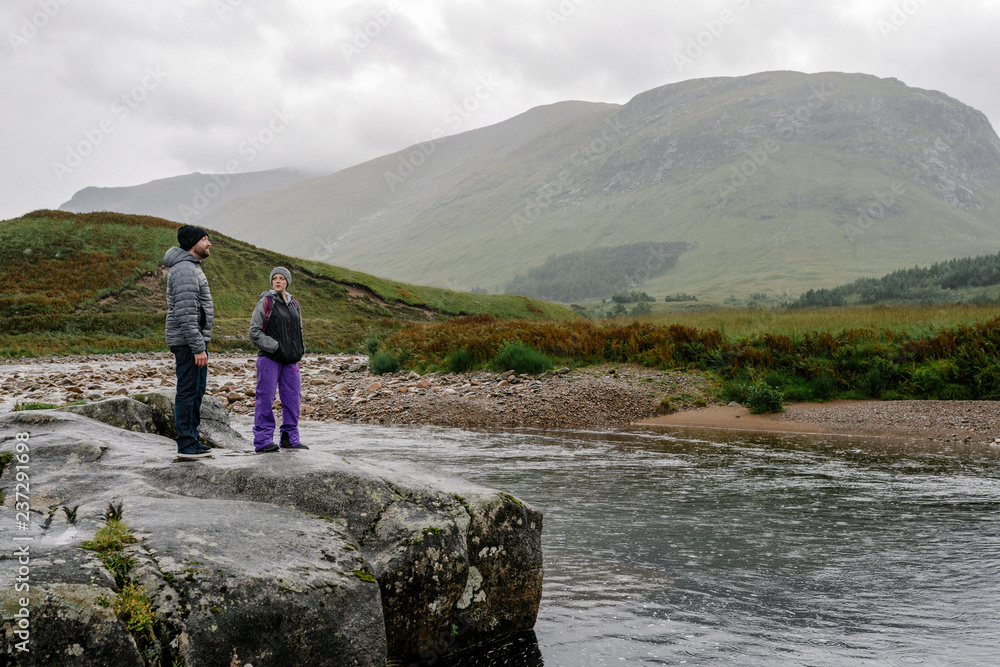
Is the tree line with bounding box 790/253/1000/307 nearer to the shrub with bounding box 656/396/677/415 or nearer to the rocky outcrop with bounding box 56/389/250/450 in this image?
the shrub with bounding box 656/396/677/415

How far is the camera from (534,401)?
19.9 m

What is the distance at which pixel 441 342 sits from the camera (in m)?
27.5

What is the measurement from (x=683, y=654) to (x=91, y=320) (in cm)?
4913

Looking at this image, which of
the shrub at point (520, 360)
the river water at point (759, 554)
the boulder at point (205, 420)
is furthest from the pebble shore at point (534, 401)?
the boulder at point (205, 420)

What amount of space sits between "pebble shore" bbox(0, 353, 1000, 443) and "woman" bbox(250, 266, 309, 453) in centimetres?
990

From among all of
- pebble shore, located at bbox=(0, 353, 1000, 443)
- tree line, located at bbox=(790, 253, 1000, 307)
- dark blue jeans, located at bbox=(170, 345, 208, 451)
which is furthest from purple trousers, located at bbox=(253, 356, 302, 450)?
tree line, located at bbox=(790, 253, 1000, 307)

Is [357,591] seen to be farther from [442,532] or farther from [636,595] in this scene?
[636,595]

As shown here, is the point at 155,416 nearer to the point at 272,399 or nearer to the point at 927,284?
the point at 272,399

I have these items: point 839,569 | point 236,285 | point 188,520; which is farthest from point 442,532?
point 236,285

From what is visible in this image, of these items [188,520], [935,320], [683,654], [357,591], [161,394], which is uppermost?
[935,320]

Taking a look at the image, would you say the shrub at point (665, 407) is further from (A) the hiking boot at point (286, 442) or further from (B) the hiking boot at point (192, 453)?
(B) the hiking boot at point (192, 453)

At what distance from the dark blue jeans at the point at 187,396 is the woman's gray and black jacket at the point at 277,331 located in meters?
0.67

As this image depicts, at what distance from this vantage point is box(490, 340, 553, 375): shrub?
889 inches

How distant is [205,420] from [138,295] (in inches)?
1901
